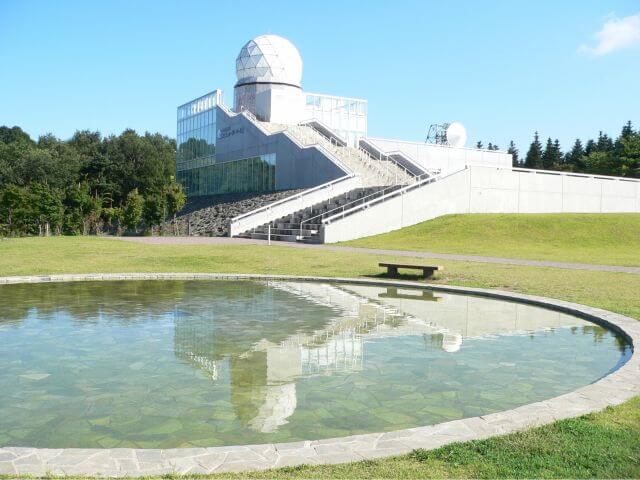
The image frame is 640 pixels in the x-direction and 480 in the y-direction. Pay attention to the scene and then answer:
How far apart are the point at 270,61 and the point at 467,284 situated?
152ft

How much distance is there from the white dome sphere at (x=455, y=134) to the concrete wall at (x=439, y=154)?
3218mm

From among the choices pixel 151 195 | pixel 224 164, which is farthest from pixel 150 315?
pixel 224 164

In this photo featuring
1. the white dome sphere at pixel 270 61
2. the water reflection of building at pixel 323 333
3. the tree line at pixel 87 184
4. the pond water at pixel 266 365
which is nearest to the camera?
the pond water at pixel 266 365

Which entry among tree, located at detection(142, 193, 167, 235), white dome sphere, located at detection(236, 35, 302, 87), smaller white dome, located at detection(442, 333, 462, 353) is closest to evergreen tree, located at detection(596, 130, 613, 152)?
white dome sphere, located at detection(236, 35, 302, 87)

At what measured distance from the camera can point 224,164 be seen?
188 feet

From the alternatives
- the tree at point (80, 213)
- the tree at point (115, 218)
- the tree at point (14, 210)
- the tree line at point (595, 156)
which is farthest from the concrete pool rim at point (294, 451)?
the tree line at point (595, 156)

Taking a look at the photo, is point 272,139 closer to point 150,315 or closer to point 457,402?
point 150,315

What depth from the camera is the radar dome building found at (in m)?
37.2

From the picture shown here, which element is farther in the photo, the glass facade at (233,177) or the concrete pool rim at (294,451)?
the glass facade at (233,177)

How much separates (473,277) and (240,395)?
12219 mm

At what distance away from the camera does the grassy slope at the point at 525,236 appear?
28.9m

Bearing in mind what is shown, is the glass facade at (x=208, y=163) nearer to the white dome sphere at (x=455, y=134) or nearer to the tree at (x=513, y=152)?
the white dome sphere at (x=455, y=134)

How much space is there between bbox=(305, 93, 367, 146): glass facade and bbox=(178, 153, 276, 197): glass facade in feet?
33.2

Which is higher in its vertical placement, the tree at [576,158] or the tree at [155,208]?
the tree at [576,158]
